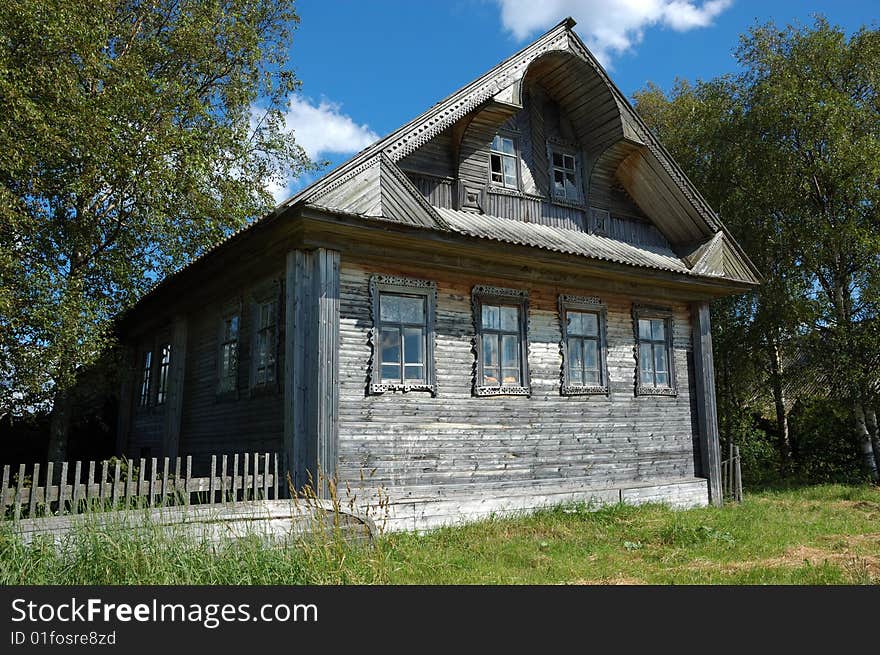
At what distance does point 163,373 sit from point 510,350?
303 inches

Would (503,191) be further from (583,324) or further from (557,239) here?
(583,324)

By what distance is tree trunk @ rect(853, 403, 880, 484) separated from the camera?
17828 mm

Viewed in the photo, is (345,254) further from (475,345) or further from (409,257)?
(475,345)

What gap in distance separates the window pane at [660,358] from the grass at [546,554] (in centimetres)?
265

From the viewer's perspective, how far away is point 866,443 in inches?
706

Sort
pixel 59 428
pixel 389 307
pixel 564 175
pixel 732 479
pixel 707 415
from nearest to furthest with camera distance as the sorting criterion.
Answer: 1. pixel 389 307
2. pixel 564 175
3. pixel 707 415
4. pixel 732 479
5. pixel 59 428

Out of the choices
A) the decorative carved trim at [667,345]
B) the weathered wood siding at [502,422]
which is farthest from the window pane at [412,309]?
the decorative carved trim at [667,345]

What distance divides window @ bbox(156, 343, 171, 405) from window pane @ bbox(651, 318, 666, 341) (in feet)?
Result: 31.3

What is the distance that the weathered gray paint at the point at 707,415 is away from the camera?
13.1 m

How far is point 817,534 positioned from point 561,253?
5453 millimetres

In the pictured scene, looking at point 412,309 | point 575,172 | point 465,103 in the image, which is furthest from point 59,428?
point 575,172

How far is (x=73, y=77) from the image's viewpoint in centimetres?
1330

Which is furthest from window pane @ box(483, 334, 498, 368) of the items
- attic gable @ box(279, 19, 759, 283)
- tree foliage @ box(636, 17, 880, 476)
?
tree foliage @ box(636, 17, 880, 476)

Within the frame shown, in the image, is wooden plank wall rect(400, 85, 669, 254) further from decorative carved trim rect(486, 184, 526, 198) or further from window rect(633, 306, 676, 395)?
window rect(633, 306, 676, 395)
